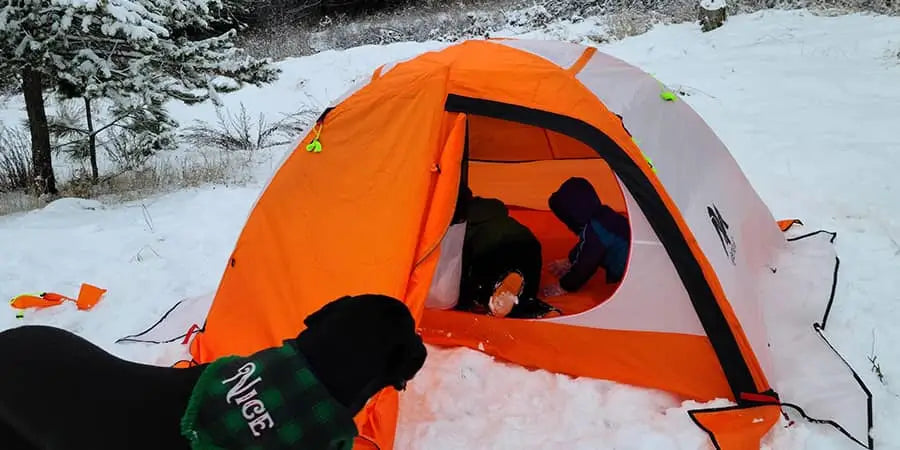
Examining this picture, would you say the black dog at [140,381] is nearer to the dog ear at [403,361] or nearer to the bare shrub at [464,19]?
the dog ear at [403,361]

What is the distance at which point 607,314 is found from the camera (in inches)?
113

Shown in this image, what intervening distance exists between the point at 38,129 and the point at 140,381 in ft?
16.2

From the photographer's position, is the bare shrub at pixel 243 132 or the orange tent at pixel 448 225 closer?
the orange tent at pixel 448 225

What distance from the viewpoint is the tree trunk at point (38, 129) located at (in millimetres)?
5152

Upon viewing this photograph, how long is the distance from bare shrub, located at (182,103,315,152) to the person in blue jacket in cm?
401

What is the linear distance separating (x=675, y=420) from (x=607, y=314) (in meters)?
0.50

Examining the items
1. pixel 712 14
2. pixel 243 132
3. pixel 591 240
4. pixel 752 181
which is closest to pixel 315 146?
pixel 591 240

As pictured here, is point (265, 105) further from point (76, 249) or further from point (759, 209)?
point (759, 209)

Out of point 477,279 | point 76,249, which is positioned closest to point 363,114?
point 477,279

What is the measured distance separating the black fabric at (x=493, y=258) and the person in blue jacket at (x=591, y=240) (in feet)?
0.64

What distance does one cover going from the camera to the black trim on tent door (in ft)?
8.57

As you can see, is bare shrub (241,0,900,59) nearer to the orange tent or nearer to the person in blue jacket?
the person in blue jacket

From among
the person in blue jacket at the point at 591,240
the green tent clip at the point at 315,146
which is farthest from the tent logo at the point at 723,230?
the green tent clip at the point at 315,146

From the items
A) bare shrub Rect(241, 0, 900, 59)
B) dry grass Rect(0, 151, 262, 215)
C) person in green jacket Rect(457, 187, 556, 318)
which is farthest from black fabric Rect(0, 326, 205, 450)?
bare shrub Rect(241, 0, 900, 59)
